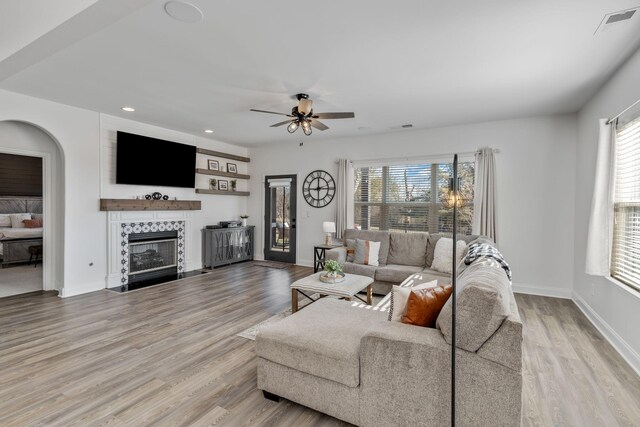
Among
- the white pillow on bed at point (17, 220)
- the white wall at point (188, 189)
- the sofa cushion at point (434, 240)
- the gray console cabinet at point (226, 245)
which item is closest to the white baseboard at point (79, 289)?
the white wall at point (188, 189)

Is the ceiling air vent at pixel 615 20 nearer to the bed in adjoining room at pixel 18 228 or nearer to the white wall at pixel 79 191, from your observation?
the white wall at pixel 79 191

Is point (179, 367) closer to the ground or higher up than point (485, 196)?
closer to the ground

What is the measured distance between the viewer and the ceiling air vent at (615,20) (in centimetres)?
230

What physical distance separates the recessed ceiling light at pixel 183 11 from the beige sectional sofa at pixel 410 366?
2.34 meters

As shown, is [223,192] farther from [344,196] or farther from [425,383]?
[425,383]

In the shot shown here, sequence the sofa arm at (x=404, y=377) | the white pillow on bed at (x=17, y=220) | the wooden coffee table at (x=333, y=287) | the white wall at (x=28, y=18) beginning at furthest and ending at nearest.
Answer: the white pillow on bed at (x=17, y=220)
the wooden coffee table at (x=333, y=287)
the white wall at (x=28, y=18)
the sofa arm at (x=404, y=377)

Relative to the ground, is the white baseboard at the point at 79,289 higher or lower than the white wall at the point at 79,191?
lower

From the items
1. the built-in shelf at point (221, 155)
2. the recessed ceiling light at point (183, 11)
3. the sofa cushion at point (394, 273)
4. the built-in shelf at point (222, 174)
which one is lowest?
the sofa cushion at point (394, 273)

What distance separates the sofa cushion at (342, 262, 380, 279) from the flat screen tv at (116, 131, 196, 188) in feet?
11.8

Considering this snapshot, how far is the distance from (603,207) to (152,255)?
670 centimetres

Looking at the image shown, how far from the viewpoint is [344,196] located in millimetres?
6441

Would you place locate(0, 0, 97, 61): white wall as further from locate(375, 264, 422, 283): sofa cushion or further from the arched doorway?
locate(375, 264, 422, 283): sofa cushion

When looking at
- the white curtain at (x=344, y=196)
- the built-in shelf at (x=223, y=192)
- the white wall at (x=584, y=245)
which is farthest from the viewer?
the built-in shelf at (x=223, y=192)

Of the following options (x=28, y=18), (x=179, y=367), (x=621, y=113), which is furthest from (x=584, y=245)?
(x=28, y=18)
